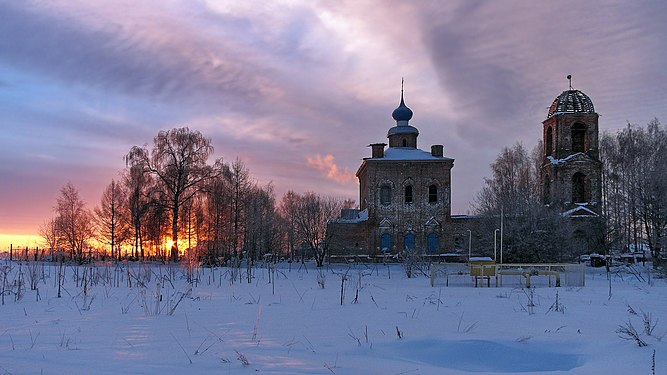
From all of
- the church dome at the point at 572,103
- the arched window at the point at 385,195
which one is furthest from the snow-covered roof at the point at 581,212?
the arched window at the point at 385,195

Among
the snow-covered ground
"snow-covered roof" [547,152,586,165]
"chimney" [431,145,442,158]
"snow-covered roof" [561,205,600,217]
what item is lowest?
the snow-covered ground

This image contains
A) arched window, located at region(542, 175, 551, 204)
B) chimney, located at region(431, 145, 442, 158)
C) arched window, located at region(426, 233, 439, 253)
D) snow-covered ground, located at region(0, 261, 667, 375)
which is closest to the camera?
snow-covered ground, located at region(0, 261, 667, 375)

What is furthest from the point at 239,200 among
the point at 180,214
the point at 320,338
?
the point at 320,338

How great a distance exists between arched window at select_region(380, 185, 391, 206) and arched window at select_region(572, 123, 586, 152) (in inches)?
487

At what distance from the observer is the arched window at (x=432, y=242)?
38.5 meters

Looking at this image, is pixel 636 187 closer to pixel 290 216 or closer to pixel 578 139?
pixel 578 139

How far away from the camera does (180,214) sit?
1395 inches

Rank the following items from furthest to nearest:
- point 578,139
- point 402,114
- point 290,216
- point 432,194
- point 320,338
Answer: point 290,216
point 402,114
point 432,194
point 578,139
point 320,338

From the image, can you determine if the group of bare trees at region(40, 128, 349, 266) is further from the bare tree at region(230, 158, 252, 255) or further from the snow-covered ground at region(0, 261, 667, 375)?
the snow-covered ground at region(0, 261, 667, 375)

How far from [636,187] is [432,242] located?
12.7 meters

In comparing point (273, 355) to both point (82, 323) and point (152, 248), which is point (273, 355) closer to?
point (82, 323)

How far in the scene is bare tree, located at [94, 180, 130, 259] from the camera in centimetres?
4009

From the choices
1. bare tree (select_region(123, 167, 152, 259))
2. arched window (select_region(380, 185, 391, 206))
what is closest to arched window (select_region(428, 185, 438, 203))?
A: arched window (select_region(380, 185, 391, 206))

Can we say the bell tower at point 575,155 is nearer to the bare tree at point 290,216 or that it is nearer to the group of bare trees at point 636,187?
the group of bare trees at point 636,187
